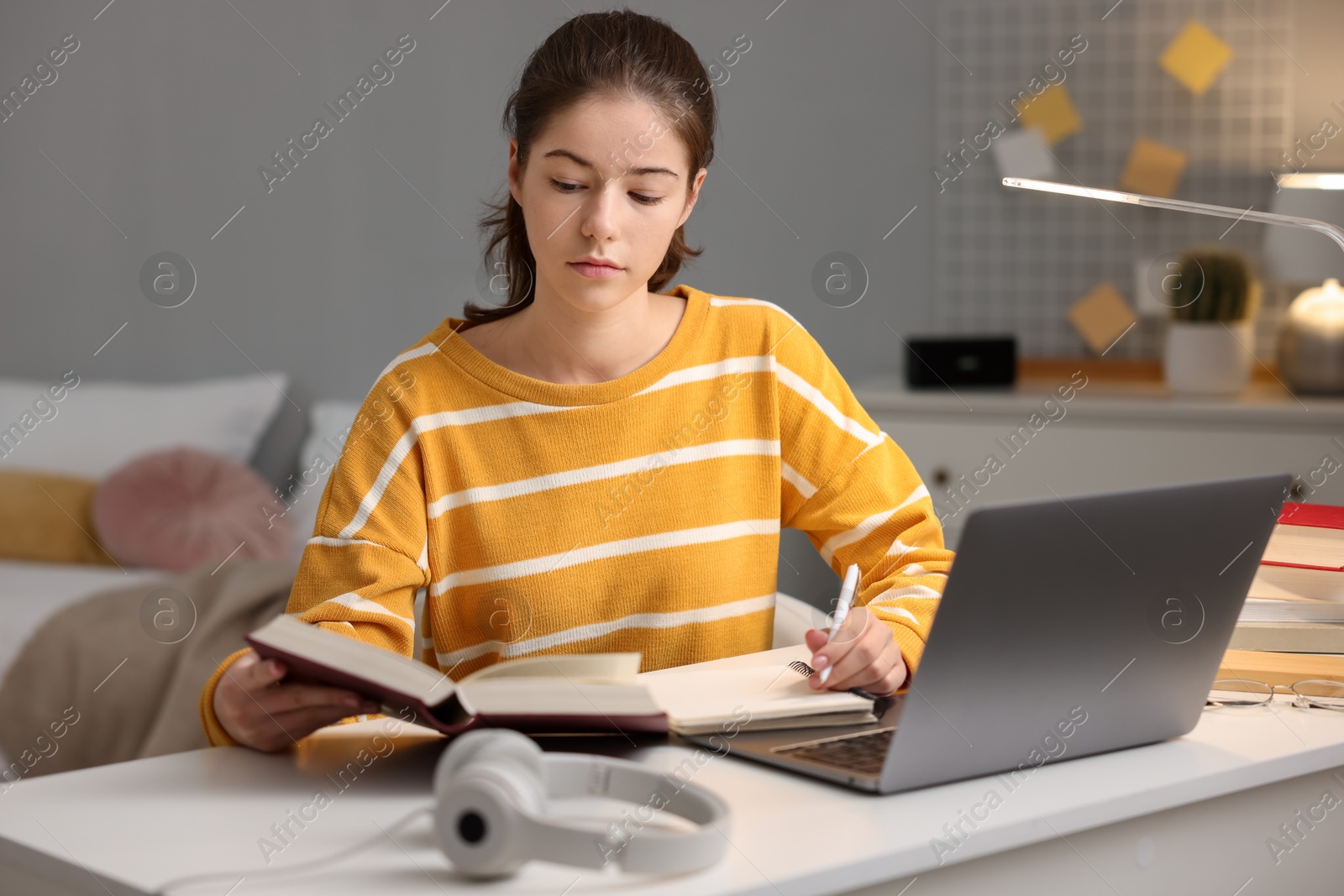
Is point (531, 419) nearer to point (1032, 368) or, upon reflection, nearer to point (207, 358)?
point (1032, 368)

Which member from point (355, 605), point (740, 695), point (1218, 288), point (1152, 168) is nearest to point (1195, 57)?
point (1152, 168)

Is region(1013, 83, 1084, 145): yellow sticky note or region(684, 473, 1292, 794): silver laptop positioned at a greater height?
region(1013, 83, 1084, 145): yellow sticky note

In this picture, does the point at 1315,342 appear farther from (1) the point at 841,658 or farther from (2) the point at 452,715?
(2) the point at 452,715

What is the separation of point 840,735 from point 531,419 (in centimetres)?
47

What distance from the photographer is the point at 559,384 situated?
126cm

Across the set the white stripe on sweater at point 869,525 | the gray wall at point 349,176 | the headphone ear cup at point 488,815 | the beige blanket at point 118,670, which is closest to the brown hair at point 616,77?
the white stripe on sweater at point 869,525

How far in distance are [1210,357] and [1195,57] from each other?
667 millimetres

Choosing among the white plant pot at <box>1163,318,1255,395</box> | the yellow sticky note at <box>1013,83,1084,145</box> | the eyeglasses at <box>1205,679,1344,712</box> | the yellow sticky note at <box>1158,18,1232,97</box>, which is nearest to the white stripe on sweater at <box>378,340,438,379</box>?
the eyeglasses at <box>1205,679,1344,712</box>

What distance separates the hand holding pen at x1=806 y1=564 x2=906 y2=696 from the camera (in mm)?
992

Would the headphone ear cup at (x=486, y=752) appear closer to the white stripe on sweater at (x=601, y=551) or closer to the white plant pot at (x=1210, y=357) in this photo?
the white stripe on sweater at (x=601, y=551)

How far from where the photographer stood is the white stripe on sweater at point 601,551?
3.99 feet

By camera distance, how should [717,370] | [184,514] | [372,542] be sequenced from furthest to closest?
[184,514] < [717,370] < [372,542]

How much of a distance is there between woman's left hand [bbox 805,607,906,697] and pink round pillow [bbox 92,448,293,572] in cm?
183

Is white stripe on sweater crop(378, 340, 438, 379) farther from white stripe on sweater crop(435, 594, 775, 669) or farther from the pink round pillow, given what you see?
the pink round pillow
